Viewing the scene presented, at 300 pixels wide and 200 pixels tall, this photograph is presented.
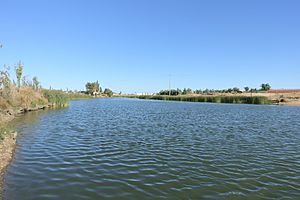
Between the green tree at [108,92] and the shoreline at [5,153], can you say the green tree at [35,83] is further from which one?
the green tree at [108,92]

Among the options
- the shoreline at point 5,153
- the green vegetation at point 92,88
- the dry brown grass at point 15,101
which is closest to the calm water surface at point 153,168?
the shoreline at point 5,153

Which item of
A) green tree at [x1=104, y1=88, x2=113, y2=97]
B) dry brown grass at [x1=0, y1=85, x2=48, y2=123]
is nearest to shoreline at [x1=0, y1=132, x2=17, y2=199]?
dry brown grass at [x1=0, y1=85, x2=48, y2=123]

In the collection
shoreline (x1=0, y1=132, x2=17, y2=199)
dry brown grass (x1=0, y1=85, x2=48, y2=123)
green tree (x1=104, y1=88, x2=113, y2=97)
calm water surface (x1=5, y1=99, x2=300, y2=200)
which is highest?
green tree (x1=104, y1=88, x2=113, y2=97)

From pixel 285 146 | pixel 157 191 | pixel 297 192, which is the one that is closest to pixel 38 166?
pixel 157 191

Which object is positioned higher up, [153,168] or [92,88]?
[92,88]

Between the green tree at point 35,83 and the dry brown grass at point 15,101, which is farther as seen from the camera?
the green tree at point 35,83

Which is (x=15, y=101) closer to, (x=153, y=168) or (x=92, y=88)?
(x=153, y=168)

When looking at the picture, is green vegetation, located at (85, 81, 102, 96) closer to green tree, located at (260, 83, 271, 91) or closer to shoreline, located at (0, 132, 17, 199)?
green tree, located at (260, 83, 271, 91)

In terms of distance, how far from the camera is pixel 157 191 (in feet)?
22.5

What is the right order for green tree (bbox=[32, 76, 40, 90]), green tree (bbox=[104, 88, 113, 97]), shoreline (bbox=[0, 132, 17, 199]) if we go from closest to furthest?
shoreline (bbox=[0, 132, 17, 199]) < green tree (bbox=[32, 76, 40, 90]) < green tree (bbox=[104, 88, 113, 97])

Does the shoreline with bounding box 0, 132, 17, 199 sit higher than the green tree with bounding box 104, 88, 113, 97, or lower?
lower

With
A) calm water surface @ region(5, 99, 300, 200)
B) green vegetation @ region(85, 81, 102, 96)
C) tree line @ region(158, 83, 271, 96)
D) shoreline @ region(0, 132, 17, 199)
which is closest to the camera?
calm water surface @ region(5, 99, 300, 200)

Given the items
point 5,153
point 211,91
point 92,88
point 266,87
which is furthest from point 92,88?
point 5,153

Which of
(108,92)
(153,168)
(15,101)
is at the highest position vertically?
(108,92)
